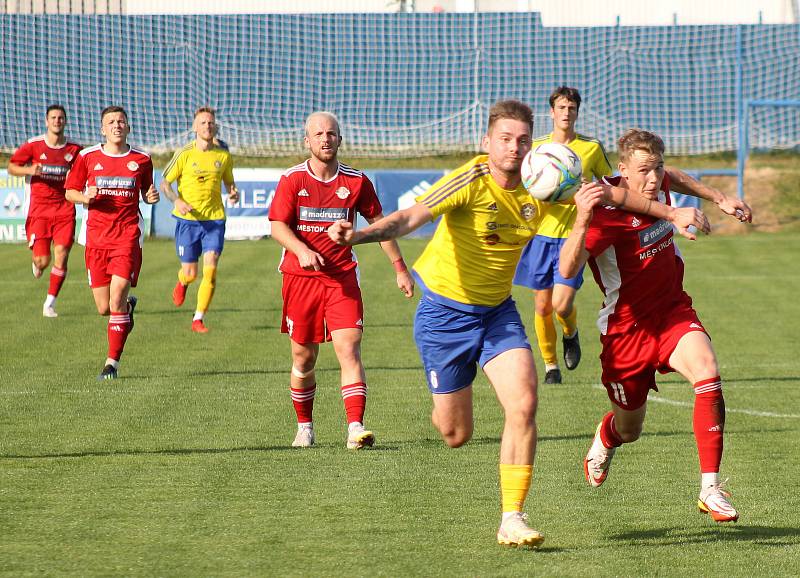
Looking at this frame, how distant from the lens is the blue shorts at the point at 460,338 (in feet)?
21.1

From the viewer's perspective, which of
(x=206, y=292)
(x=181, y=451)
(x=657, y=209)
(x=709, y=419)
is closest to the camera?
(x=709, y=419)

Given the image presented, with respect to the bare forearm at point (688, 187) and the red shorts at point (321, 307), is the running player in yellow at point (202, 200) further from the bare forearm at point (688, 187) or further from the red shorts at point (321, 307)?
the bare forearm at point (688, 187)

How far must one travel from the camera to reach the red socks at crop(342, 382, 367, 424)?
8367mm

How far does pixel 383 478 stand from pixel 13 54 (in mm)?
30259

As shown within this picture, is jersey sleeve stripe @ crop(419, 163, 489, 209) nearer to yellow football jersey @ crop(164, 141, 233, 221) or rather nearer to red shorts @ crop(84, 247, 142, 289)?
red shorts @ crop(84, 247, 142, 289)

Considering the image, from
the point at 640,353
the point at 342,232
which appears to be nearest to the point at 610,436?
the point at 640,353

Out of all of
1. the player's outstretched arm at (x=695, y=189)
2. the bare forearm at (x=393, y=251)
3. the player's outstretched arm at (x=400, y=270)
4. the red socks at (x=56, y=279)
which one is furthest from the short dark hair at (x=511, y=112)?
the red socks at (x=56, y=279)

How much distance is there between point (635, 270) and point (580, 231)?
2.48 ft

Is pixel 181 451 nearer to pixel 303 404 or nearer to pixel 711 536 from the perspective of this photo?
pixel 303 404

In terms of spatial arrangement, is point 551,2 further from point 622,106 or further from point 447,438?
point 447,438

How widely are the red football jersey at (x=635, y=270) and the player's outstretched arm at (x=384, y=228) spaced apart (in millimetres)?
1088

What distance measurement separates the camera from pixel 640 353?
672cm

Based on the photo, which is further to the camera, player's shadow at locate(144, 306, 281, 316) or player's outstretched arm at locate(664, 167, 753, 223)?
player's shadow at locate(144, 306, 281, 316)

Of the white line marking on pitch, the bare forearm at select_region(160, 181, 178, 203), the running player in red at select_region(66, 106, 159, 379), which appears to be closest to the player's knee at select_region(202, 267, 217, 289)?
the bare forearm at select_region(160, 181, 178, 203)
